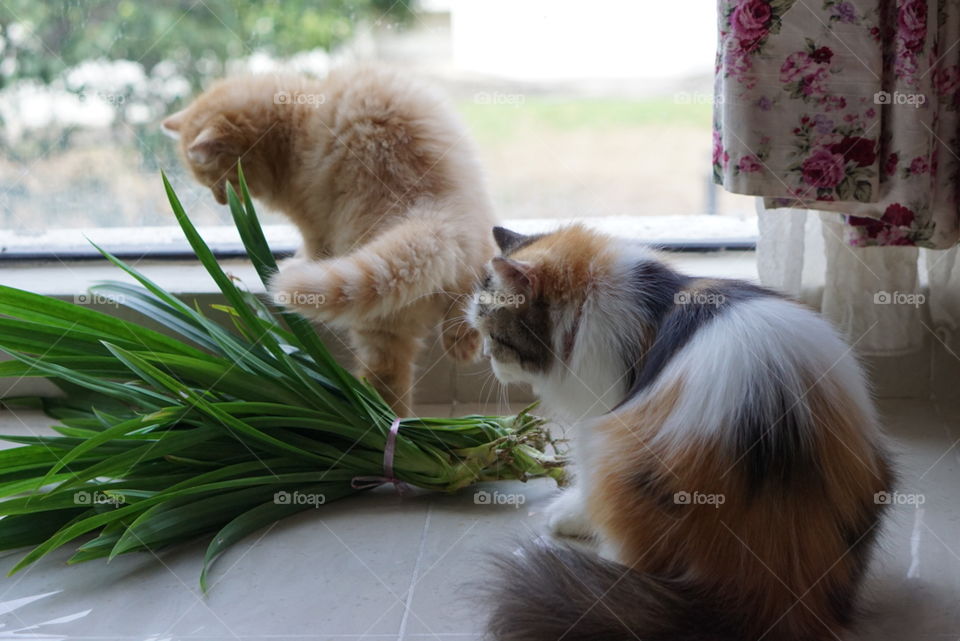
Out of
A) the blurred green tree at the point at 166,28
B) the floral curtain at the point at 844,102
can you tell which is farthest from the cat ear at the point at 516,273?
the blurred green tree at the point at 166,28

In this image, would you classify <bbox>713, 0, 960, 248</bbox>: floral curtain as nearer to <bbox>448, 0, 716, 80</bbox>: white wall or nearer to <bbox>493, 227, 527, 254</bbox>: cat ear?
<bbox>493, 227, 527, 254</bbox>: cat ear

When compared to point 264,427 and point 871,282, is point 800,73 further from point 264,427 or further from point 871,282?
point 264,427

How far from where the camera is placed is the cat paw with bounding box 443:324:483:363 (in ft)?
5.38

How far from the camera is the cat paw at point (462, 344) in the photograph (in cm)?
164

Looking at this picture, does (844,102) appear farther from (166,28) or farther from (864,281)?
(166,28)

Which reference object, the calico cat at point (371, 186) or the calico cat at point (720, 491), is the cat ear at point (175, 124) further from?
the calico cat at point (720, 491)

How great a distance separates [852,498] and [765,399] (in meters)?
0.17

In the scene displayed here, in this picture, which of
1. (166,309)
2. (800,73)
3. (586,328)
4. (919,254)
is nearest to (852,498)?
(586,328)

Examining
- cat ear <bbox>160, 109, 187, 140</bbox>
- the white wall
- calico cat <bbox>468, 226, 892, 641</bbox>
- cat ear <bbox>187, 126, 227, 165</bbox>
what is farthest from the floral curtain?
cat ear <bbox>160, 109, 187, 140</bbox>

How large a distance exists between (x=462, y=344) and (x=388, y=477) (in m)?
0.30

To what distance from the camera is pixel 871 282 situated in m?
1.64

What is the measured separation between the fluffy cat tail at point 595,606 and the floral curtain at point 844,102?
1.98 feet

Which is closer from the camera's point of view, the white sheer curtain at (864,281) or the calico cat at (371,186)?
the calico cat at (371,186)

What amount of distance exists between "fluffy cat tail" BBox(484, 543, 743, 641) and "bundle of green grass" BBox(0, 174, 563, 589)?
45cm
